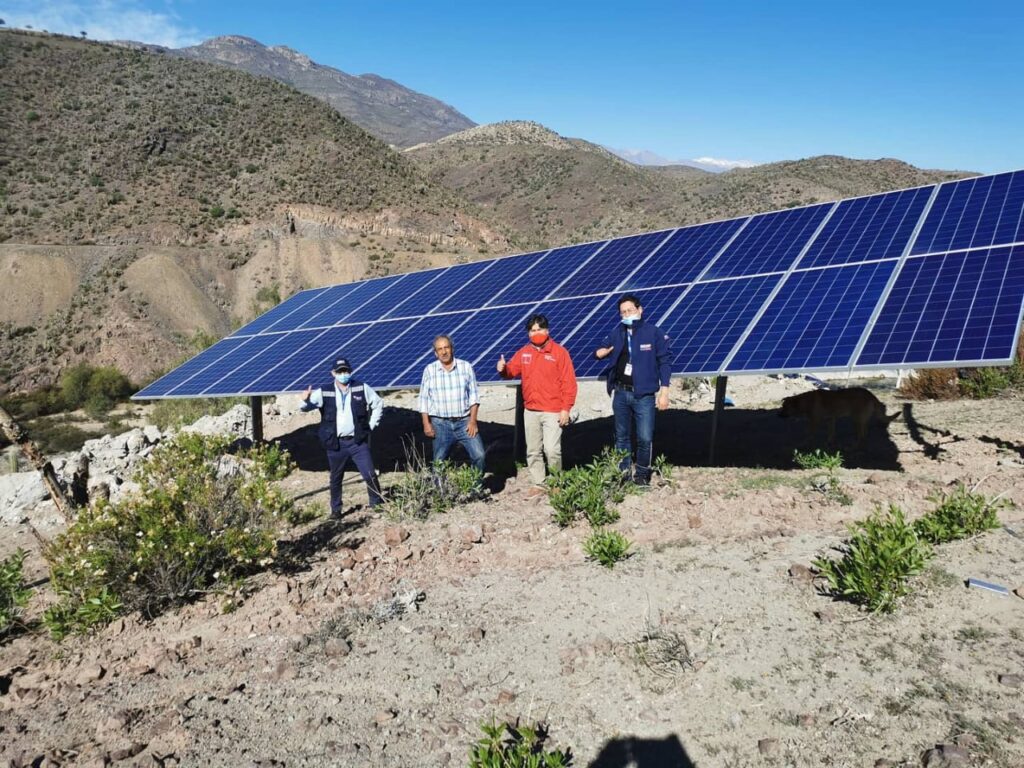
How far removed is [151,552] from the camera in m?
5.95

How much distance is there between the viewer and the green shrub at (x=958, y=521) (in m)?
5.84

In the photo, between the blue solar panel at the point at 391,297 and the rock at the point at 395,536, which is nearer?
the rock at the point at 395,536

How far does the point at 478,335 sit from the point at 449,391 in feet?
9.21

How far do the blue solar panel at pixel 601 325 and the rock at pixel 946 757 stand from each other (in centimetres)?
559

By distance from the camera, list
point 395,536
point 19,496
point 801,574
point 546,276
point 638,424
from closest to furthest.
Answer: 1. point 801,574
2. point 395,536
3. point 638,424
4. point 546,276
5. point 19,496

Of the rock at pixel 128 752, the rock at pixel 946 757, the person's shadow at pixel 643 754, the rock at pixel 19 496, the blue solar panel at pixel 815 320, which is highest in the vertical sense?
the blue solar panel at pixel 815 320

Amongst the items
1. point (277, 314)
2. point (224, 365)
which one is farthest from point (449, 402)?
point (277, 314)

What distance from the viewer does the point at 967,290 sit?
7.45 m

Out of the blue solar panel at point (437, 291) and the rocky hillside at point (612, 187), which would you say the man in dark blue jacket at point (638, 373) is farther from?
the rocky hillside at point (612, 187)

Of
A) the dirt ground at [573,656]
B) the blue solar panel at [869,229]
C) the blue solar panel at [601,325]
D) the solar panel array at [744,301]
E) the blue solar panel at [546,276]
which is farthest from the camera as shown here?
the blue solar panel at [546,276]

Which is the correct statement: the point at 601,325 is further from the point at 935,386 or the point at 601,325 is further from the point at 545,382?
the point at 935,386

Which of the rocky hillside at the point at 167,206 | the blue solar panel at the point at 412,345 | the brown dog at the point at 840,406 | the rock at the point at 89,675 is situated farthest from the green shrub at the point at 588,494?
the rocky hillside at the point at 167,206

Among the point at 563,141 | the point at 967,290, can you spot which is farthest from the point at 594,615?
the point at 563,141

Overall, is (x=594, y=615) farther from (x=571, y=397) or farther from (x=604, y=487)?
(x=571, y=397)
